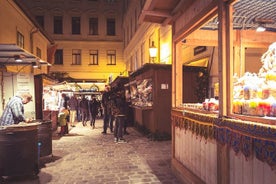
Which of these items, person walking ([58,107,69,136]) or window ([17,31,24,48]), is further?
window ([17,31,24,48])

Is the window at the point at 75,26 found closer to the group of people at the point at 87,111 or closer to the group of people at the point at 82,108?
the group of people at the point at 82,108

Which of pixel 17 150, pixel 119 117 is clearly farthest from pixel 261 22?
pixel 17 150

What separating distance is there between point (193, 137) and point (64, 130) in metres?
8.69

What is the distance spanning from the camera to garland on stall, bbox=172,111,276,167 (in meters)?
2.74

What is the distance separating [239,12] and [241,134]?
3.47m

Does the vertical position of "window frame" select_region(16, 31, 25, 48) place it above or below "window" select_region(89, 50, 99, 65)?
below

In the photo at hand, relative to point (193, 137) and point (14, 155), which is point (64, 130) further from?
point (193, 137)

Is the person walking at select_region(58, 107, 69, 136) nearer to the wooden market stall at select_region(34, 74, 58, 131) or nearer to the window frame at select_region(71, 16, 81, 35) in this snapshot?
the wooden market stall at select_region(34, 74, 58, 131)

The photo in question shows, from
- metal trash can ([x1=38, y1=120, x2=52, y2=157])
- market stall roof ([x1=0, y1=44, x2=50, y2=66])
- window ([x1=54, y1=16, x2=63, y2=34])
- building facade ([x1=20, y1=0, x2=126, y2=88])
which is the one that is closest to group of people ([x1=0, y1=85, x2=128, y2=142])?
metal trash can ([x1=38, y1=120, x2=52, y2=157])

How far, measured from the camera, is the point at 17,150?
218 inches

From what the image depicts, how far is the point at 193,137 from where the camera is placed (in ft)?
16.6

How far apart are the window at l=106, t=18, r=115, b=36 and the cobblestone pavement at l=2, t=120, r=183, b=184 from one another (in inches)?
933

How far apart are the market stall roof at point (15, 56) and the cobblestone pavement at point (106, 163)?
3.23m

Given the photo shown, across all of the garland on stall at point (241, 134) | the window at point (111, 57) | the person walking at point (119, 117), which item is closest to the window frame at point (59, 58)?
the window at point (111, 57)
